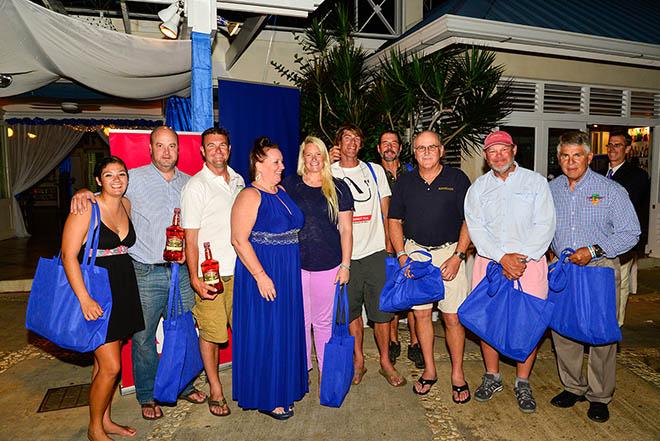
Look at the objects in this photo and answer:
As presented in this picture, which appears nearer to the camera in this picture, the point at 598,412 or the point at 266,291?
the point at 266,291

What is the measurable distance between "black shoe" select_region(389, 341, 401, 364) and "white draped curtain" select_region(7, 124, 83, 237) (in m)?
10.5

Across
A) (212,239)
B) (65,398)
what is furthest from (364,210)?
(65,398)

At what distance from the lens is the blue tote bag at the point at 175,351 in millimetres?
2820

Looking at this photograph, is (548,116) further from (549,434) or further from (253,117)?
(549,434)

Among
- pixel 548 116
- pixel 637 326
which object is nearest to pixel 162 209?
pixel 637 326

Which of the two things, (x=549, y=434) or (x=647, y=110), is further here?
(x=647, y=110)

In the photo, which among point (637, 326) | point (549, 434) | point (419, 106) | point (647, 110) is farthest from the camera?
point (647, 110)

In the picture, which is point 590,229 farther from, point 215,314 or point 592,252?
point 215,314

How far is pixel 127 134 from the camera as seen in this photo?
3.29m

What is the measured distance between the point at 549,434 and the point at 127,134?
344 centimetres

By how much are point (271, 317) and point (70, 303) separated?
1120mm

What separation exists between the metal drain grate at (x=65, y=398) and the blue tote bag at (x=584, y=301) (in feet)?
11.2

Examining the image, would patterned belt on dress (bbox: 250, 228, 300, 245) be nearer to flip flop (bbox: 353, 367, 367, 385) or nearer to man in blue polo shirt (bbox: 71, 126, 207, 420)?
man in blue polo shirt (bbox: 71, 126, 207, 420)

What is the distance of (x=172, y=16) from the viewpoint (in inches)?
161
